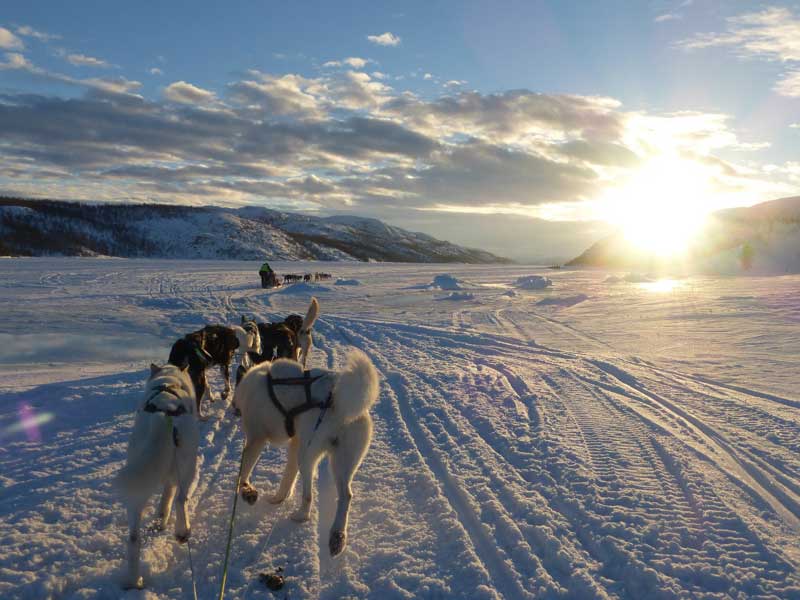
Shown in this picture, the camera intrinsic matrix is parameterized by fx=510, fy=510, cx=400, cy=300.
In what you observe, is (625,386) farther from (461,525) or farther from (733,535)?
(461,525)

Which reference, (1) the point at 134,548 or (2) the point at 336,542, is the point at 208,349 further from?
(2) the point at 336,542

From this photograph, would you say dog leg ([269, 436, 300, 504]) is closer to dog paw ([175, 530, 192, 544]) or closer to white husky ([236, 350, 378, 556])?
white husky ([236, 350, 378, 556])

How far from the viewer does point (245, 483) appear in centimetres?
445

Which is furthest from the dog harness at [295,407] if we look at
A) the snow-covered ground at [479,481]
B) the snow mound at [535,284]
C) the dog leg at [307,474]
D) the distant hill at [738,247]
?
the distant hill at [738,247]

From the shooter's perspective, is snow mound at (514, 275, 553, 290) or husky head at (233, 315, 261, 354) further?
snow mound at (514, 275, 553, 290)

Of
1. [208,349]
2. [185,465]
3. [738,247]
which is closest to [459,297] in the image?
[208,349]

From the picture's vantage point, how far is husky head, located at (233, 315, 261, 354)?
24.6 ft

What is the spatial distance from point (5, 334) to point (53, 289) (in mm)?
10892

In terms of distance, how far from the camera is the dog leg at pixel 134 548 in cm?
328

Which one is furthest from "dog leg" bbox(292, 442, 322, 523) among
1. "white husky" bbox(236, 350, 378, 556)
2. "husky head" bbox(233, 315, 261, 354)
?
"husky head" bbox(233, 315, 261, 354)

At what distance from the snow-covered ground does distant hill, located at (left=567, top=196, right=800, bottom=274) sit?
126 ft

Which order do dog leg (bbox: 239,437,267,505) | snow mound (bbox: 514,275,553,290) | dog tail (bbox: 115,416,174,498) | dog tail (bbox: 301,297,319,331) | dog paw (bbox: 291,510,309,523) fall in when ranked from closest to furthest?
dog tail (bbox: 115,416,174,498)
dog paw (bbox: 291,510,309,523)
dog leg (bbox: 239,437,267,505)
dog tail (bbox: 301,297,319,331)
snow mound (bbox: 514,275,553,290)

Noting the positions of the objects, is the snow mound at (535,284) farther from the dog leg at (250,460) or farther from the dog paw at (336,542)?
the dog paw at (336,542)

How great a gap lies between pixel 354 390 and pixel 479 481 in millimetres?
1914
